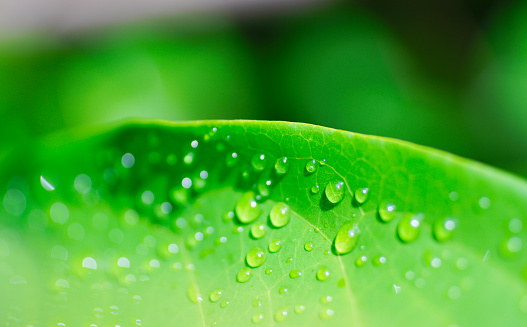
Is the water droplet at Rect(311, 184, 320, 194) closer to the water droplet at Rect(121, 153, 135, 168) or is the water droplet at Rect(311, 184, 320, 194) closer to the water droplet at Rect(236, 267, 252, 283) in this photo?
the water droplet at Rect(236, 267, 252, 283)

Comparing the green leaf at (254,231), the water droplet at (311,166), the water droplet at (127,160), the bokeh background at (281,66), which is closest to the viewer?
the green leaf at (254,231)

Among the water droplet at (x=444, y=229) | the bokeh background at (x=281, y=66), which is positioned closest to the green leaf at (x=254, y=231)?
the water droplet at (x=444, y=229)

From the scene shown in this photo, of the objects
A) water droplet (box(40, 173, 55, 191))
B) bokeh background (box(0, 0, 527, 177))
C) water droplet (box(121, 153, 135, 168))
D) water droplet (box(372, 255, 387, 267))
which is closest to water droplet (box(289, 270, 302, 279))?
water droplet (box(372, 255, 387, 267))

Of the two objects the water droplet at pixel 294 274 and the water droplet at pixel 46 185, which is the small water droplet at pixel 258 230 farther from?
the water droplet at pixel 46 185

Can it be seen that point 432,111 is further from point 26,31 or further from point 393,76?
point 26,31

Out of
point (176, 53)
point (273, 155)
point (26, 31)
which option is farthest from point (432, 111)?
point (26, 31)

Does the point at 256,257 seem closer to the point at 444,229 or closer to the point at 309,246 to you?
the point at 309,246
